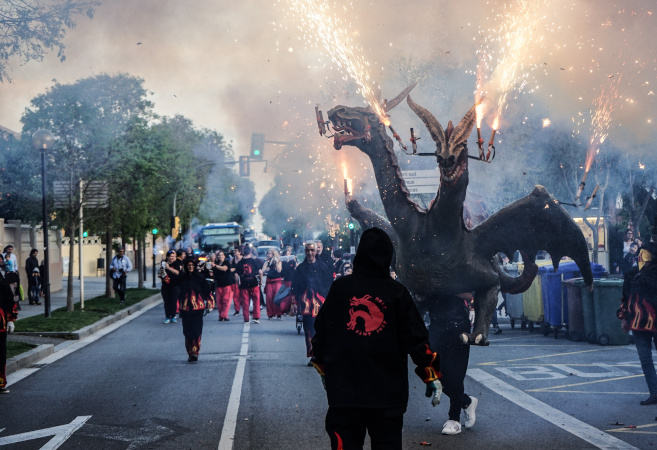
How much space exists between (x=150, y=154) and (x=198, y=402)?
1559cm

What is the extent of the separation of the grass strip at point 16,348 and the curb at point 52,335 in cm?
11

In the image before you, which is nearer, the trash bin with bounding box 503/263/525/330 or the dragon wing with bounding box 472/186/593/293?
the dragon wing with bounding box 472/186/593/293

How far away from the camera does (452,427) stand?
25.5 ft

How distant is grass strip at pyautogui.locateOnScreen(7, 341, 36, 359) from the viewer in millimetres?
13680

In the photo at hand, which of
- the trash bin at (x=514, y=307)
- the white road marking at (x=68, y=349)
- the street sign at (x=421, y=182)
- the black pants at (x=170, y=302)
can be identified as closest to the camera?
the white road marking at (x=68, y=349)

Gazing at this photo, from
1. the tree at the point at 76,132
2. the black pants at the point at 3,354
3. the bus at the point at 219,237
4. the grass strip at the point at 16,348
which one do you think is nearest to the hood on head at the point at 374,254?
the black pants at the point at 3,354

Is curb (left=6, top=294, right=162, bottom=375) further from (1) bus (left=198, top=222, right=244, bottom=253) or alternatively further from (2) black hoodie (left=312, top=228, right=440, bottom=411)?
(1) bus (left=198, top=222, right=244, bottom=253)

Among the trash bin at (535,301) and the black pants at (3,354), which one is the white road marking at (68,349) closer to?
the black pants at (3,354)

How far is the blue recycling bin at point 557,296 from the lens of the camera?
52.2 ft

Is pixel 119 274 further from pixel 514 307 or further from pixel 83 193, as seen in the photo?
pixel 514 307

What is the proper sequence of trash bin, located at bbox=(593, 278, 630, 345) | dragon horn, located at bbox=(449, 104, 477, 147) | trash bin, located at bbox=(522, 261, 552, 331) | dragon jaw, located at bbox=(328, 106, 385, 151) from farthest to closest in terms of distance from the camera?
trash bin, located at bbox=(522, 261, 552, 331) < trash bin, located at bbox=(593, 278, 630, 345) < dragon jaw, located at bbox=(328, 106, 385, 151) < dragon horn, located at bbox=(449, 104, 477, 147)

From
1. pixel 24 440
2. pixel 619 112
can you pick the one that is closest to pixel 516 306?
pixel 619 112

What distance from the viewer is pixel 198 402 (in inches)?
378

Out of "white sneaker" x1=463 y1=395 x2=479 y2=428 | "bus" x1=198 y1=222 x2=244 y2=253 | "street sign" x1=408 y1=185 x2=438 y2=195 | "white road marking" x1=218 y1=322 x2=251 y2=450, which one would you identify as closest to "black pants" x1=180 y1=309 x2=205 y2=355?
"white road marking" x1=218 y1=322 x2=251 y2=450
